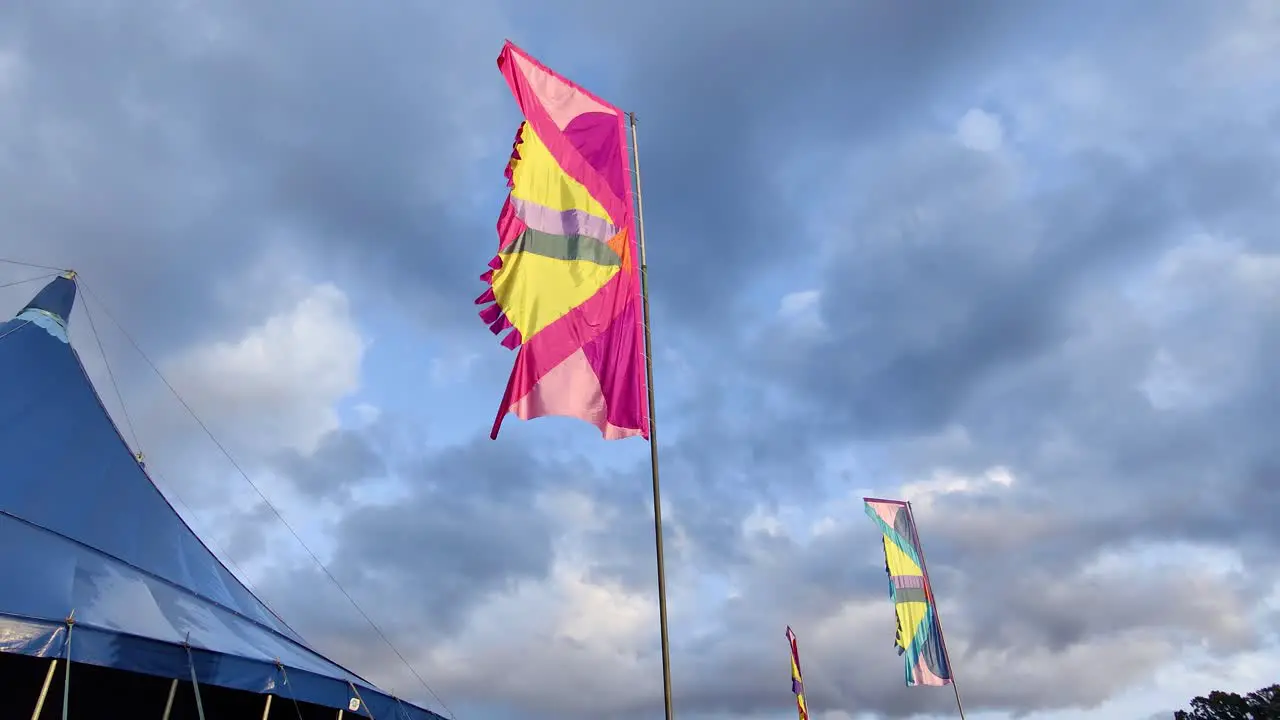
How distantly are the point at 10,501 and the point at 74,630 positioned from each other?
4.58 m

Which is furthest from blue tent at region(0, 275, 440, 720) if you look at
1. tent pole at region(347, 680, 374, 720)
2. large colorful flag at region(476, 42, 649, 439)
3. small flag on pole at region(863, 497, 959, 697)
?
small flag on pole at region(863, 497, 959, 697)

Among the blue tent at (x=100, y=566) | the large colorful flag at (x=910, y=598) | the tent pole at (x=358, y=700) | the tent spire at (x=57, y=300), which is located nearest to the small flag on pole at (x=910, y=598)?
the large colorful flag at (x=910, y=598)

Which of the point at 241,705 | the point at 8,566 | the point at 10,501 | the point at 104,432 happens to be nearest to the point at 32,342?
the point at 104,432

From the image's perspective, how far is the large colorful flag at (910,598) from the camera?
21.3m

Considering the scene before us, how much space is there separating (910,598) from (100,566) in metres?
18.5

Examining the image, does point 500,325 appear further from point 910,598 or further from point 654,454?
point 910,598

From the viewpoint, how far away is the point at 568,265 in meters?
9.59

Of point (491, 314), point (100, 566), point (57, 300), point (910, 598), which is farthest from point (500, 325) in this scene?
point (910, 598)

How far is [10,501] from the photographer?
1146cm

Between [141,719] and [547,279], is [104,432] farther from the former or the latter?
[547,279]

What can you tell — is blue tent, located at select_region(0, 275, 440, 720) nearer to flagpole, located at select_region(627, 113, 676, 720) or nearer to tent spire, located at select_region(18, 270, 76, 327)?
tent spire, located at select_region(18, 270, 76, 327)

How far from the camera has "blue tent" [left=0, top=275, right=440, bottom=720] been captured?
8.53 metres

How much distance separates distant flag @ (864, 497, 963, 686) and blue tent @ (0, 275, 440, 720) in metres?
13.8

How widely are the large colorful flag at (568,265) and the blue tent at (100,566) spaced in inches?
174
